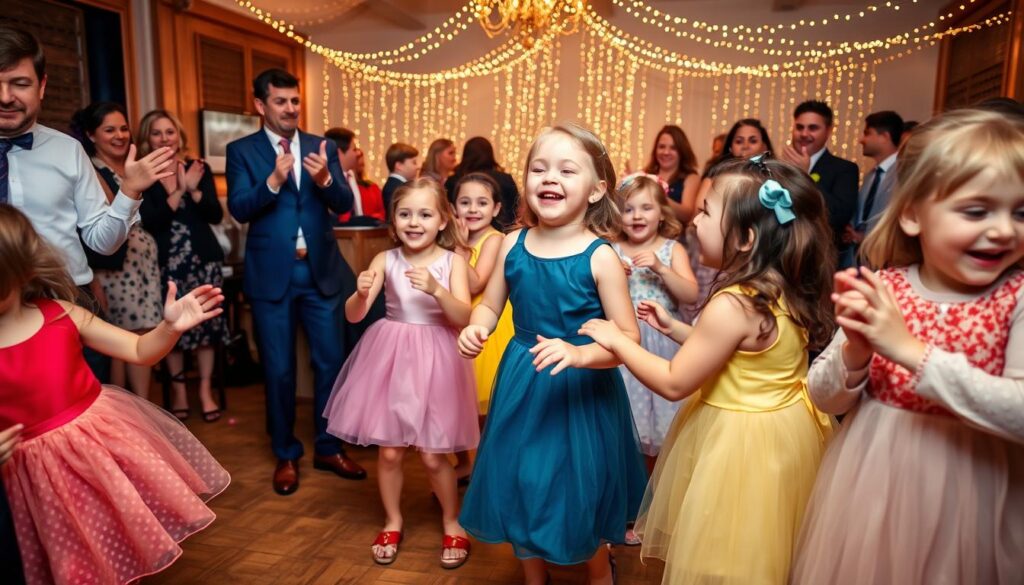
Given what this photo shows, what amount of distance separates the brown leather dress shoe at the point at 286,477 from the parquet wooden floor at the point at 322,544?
0.03 metres

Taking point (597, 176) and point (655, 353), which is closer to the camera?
point (597, 176)

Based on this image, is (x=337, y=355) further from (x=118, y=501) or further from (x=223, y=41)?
(x=223, y=41)

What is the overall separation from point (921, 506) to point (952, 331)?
0.31m

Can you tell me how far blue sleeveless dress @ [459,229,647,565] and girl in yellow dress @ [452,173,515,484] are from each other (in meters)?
0.84

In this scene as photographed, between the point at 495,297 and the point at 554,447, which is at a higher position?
the point at 495,297

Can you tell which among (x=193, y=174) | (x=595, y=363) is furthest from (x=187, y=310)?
(x=193, y=174)

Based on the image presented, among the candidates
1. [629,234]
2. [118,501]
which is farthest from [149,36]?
[118,501]

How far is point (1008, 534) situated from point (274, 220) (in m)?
2.52

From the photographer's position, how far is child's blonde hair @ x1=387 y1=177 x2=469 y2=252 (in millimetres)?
2412

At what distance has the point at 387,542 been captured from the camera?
7.64ft

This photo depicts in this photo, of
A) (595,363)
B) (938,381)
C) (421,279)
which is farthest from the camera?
(421,279)

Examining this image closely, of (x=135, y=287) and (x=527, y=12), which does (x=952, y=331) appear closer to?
(x=135, y=287)

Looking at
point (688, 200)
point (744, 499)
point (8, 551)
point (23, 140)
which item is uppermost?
point (23, 140)

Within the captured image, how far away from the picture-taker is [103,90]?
5.18 m
